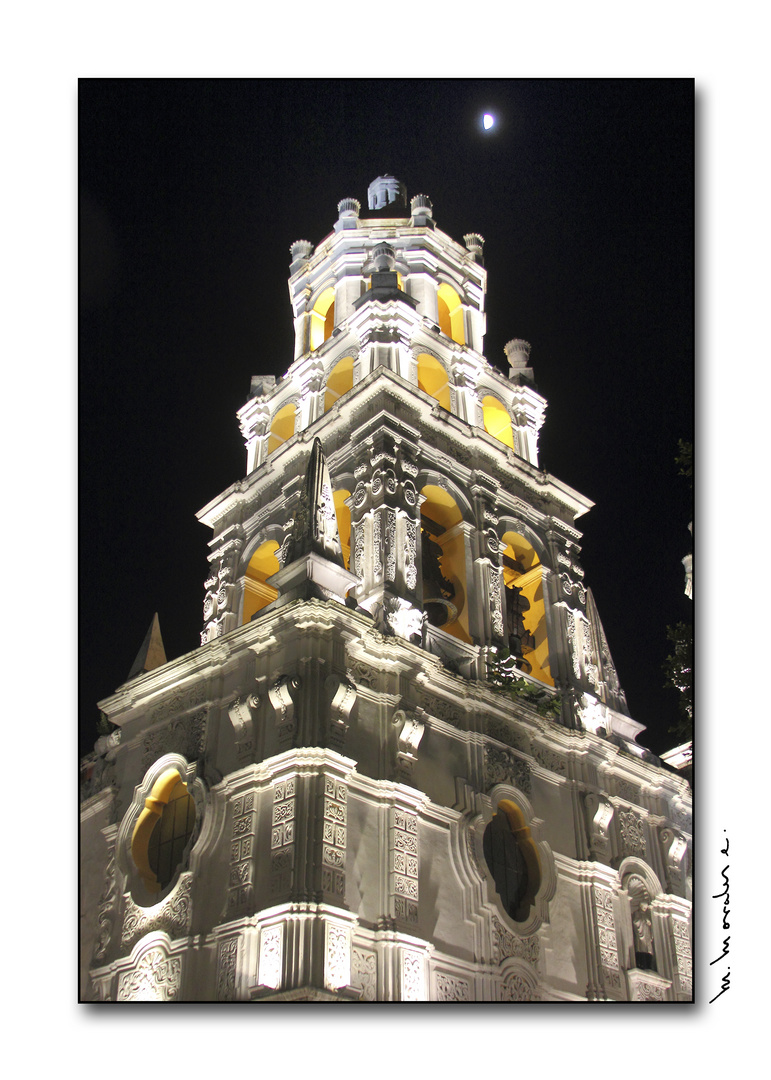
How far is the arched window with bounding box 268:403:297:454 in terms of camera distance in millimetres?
25797

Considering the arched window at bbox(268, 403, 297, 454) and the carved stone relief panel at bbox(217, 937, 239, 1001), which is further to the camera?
the arched window at bbox(268, 403, 297, 454)

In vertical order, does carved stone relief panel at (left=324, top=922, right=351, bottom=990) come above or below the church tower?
below

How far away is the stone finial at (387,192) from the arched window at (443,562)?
10.6 m

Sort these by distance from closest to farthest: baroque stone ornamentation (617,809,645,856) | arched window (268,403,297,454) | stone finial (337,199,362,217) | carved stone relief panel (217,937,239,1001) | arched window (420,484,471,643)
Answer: carved stone relief panel (217,937,239,1001), baroque stone ornamentation (617,809,645,856), arched window (420,484,471,643), arched window (268,403,297,454), stone finial (337,199,362,217)

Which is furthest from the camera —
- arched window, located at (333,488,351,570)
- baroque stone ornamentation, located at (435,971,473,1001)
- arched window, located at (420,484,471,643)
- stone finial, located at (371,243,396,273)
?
stone finial, located at (371,243,396,273)

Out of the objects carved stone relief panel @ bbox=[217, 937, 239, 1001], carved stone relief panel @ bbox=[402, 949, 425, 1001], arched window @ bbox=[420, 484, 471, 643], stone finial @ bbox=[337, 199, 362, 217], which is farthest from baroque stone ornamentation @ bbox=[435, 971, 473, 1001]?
stone finial @ bbox=[337, 199, 362, 217]

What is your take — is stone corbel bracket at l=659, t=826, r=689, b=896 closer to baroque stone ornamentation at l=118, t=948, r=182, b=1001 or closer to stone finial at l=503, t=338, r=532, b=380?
baroque stone ornamentation at l=118, t=948, r=182, b=1001

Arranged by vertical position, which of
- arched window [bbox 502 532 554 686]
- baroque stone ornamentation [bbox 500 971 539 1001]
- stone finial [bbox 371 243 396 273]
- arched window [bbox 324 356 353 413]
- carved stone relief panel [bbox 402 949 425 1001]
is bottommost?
baroque stone ornamentation [bbox 500 971 539 1001]

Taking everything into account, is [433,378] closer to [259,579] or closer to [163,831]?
[259,579]

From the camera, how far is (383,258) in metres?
25.2

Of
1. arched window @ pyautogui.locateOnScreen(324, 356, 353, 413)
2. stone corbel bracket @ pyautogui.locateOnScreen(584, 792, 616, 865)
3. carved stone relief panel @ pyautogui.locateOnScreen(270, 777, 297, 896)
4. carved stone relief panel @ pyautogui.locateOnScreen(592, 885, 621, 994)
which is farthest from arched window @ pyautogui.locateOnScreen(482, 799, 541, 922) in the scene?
arched window @ pyautogui.locateOnScreen(324, 356, 353, 413)

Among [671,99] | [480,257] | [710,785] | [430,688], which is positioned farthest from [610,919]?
[480,257]

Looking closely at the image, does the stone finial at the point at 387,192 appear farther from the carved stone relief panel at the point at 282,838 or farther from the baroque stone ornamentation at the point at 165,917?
the baroque stone ornamentation at the point at 165,917

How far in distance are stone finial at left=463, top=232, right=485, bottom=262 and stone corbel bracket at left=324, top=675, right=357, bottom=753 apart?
1615 cm
